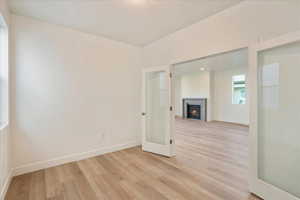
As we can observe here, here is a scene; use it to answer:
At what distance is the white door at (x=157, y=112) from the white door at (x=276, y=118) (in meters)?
1.54

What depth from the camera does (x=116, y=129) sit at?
11.1 ft

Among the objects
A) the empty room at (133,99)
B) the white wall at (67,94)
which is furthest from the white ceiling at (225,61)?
the white wall at (67,94)

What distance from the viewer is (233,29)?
2.05 meters

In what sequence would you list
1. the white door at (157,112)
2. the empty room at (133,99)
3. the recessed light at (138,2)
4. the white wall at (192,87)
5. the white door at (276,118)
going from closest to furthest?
the white door at (276,118), the empty room at (133,99), the recessed light at (138,2), the white door at (157,112), the white wall at (192,87)

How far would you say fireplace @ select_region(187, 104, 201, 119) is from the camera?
804 cm

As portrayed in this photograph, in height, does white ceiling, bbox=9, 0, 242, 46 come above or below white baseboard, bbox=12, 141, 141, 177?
above

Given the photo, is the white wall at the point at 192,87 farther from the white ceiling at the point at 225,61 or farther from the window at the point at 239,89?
the white ceiling at the point at 225,61

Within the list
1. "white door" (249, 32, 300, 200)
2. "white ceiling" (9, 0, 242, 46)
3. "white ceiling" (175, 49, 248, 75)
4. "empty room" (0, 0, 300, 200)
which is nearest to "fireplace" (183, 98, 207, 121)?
"white ceiling" (175, 49, 248, 75)

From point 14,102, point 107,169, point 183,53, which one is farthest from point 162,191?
point 14,102

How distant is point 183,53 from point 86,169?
113 inches

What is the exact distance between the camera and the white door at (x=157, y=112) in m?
3.06

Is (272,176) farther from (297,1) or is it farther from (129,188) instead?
(297,1)

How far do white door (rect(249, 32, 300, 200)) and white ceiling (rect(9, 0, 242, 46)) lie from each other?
3.11 feet

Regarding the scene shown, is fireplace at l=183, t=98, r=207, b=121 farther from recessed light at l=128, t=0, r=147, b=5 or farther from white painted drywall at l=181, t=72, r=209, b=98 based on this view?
recessed light at l=128, t=0, r=147, b=5
